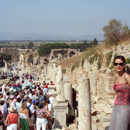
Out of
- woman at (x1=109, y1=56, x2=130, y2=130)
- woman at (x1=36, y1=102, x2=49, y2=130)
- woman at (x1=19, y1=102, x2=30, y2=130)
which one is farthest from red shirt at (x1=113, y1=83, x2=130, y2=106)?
woman at (x1=19, y1=102, x2=30, y2=130)

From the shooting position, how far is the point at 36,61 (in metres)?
50.5

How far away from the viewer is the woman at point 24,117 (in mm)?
5898

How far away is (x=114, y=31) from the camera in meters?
19.8

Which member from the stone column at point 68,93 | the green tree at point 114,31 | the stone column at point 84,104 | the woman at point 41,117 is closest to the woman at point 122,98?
the stone column at point 84,104

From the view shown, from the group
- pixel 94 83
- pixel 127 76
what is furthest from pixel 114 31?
pixel 127 76

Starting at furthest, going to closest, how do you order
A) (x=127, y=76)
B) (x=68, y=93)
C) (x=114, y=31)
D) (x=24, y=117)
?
(x=114, y=31), (x=68, y=93), (x=24, y=117), (x=127, y=76)

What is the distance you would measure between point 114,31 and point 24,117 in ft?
52.4

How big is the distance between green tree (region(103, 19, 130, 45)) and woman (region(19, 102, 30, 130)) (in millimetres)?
14629

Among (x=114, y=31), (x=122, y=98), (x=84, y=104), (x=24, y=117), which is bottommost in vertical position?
(x=24, y=117)

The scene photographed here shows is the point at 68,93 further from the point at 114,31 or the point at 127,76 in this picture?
the point at 114,31

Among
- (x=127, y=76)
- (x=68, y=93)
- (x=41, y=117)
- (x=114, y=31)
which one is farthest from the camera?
(x=114, y=31)

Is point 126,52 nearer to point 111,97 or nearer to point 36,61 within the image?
point 111,97

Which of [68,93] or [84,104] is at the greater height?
[84,104]

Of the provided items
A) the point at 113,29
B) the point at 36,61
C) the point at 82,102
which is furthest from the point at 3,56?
the point at 82,102
